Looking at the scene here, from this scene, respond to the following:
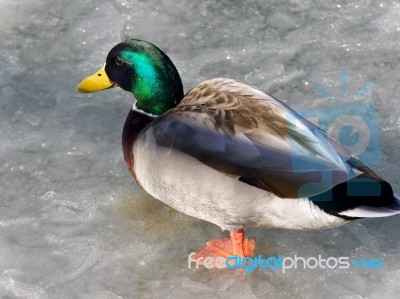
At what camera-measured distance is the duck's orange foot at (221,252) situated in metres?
3.84

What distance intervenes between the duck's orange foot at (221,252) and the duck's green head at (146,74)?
2.37 ft

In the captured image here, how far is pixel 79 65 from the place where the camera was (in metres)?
5.04

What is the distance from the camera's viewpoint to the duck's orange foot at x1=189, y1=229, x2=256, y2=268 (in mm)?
3844

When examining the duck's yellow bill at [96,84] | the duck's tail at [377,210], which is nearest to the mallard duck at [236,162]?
the duck's tail at [377,210]

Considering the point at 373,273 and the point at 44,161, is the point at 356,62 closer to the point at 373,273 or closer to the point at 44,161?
the point at 373,273

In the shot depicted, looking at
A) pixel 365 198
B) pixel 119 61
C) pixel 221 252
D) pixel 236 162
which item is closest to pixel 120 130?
pixel 119 61

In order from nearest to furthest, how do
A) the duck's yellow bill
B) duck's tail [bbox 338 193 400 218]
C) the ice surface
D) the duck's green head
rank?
1. duck's tail [bbox 338 193 400 218]
2. the ice surface
3. the duck's green head
4. the duck's yellow bill

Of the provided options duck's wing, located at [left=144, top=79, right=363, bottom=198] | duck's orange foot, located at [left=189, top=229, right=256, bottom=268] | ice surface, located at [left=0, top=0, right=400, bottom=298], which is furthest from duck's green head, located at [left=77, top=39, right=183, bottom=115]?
duck's orange foot, located at [left=189, top=229, right=256, bottom=268]

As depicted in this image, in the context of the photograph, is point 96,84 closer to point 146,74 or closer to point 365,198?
point 146,74

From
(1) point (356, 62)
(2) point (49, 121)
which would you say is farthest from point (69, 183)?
(1) point (356, 62)

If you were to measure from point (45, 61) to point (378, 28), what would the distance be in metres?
2.13

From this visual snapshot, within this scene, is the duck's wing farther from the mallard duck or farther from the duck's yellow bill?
the duck's yellow bill

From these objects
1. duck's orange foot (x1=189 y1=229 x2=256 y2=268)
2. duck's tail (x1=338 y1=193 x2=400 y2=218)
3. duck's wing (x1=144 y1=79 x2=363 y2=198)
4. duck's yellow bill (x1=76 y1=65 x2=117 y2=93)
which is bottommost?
duck's orange foot (x1=189 y1=229 x2=256 y2=268)

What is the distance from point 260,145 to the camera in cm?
343
